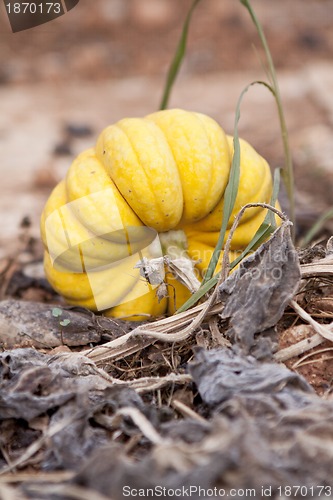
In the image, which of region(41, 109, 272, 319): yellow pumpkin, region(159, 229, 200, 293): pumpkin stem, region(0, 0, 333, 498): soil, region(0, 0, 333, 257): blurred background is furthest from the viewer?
→ region(0, 0, 333, 257): blurred background

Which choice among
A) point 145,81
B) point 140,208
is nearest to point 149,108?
point 145,81

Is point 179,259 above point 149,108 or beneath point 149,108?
above

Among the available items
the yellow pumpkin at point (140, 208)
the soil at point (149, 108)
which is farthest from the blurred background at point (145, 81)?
the yellow pumpkin at point (140, 208)

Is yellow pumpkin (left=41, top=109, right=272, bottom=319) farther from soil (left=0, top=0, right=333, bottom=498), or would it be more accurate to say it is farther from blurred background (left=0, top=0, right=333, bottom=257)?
blurred background (left=0, top=0, right=333, bottom=257)

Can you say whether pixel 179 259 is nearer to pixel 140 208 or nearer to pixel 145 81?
pixel 140 208

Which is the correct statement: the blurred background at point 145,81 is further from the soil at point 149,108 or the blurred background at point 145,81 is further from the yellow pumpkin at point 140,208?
the yellow pumpkin at point 140,208

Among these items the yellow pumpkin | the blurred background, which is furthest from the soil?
the yellow pumpkin
